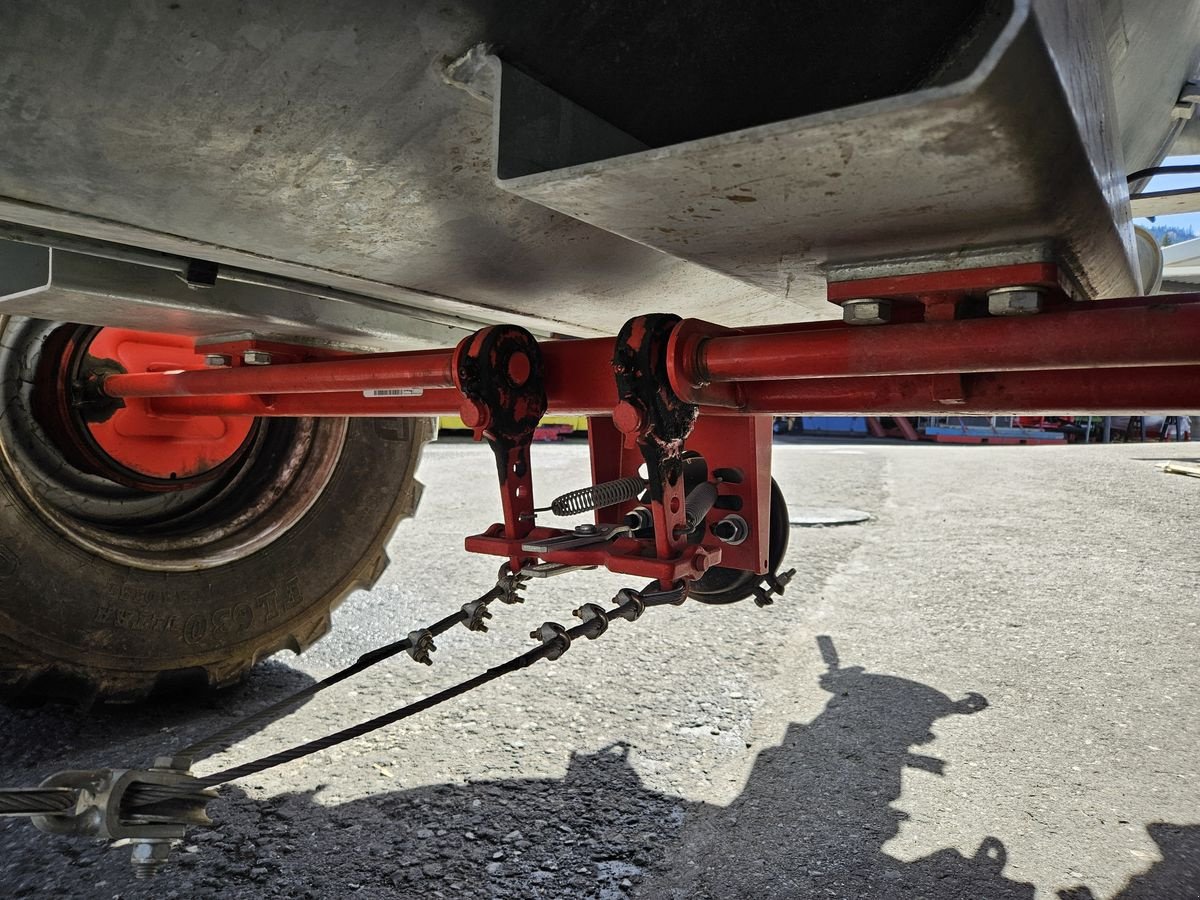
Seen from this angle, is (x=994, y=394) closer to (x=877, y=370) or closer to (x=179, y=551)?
(x=877, y=370)

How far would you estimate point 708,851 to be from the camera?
1712 millimetres

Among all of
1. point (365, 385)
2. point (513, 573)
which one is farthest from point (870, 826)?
point (365, 385)

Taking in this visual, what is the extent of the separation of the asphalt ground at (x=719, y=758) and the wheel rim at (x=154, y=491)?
0.53 meters

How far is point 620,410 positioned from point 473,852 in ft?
3.62

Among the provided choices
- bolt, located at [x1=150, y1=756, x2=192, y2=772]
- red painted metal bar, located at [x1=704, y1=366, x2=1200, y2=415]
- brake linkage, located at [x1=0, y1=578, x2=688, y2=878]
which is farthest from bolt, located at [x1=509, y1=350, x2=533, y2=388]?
bolt, located at [x1=150, y1=756, x2=192, y2=772]

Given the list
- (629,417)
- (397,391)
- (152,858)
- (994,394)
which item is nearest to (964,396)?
(994,394)

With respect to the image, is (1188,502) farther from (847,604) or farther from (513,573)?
(513,573)

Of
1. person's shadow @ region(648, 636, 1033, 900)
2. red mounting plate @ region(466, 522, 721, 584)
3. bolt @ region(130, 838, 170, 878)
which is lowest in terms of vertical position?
person's shadow @ region(648, 636, 1033, 900)

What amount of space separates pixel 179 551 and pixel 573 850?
1.49 metres

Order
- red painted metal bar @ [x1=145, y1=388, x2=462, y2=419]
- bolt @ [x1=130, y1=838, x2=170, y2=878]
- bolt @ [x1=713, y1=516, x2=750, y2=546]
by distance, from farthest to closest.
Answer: bolt @ [x1=713, y1=516, x2=750, y2=546] < red painted metal bar @ [x1=145, y1=388, x2=462, y2=419] < bolt @ [x1=130, y1=838, x2=170, y2=878]

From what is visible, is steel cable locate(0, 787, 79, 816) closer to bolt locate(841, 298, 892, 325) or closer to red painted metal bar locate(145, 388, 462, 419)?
red painted metal bar locate(145, 388, 462, 419)

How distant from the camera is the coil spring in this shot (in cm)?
144

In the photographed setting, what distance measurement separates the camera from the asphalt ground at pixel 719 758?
1627 millimetres

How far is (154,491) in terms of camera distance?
7.84ft
